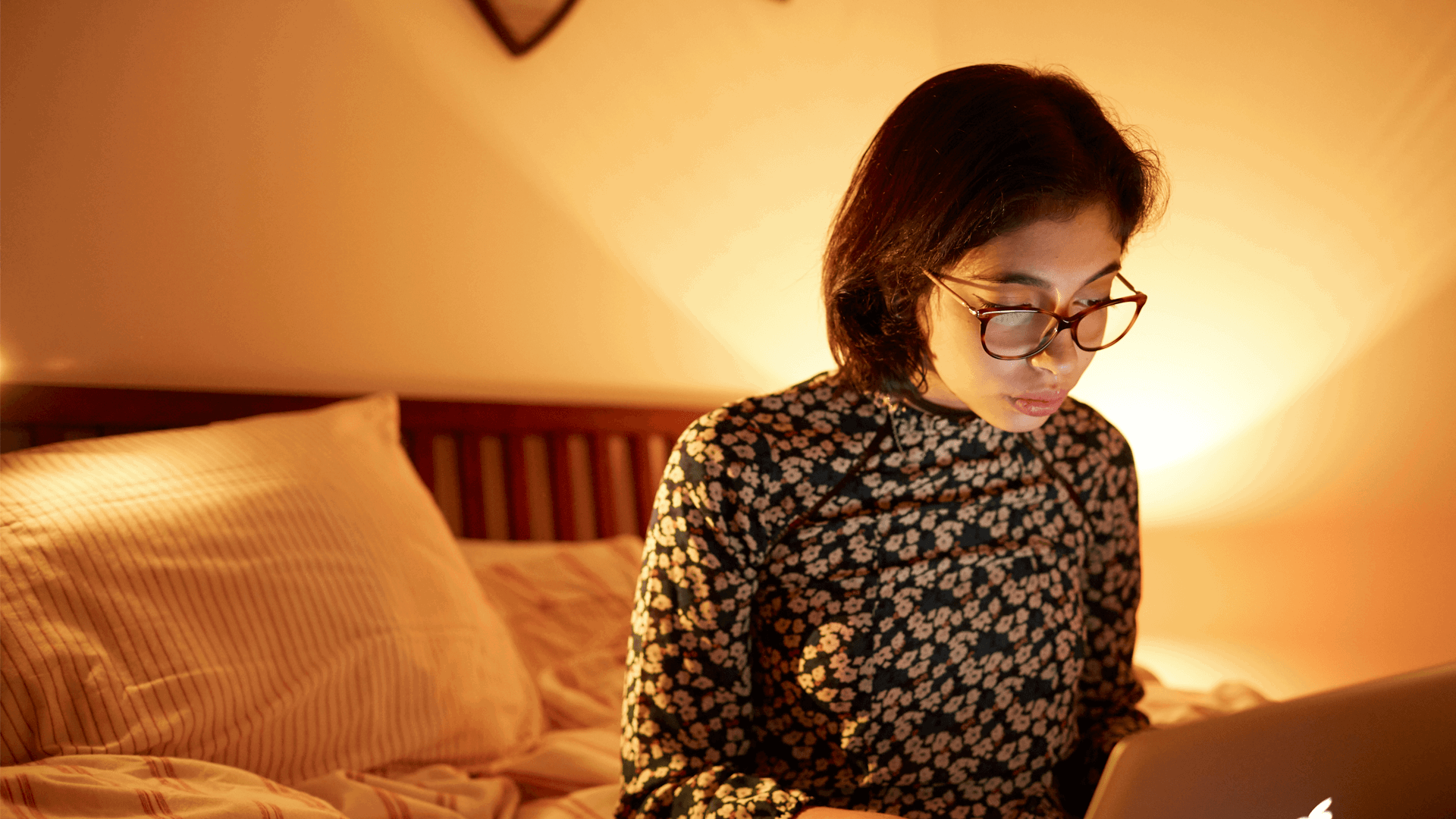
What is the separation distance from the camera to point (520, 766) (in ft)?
3.66

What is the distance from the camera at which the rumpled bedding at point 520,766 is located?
75cm

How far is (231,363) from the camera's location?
1379 mm

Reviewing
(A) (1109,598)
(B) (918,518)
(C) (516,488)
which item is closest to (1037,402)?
(B) (918,518)

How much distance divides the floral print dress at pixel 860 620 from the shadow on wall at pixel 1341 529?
0.99 m

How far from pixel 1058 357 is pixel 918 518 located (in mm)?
214

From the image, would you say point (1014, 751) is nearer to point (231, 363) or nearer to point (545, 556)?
point (545, 556)

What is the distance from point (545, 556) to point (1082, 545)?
0.87 m

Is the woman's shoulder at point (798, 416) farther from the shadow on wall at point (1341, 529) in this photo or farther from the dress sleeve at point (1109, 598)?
the shadow on wall at point (1341, 529)

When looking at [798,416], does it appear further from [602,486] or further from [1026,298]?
[602,486]

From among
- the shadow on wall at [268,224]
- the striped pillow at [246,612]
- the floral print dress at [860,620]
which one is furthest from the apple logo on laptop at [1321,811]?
the shadow on wall at [268,224]

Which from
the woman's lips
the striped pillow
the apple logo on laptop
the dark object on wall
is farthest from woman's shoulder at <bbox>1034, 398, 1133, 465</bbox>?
the dark object on wall

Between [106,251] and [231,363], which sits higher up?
[106,251]

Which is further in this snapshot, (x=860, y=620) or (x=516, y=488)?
(x=516, y=488)

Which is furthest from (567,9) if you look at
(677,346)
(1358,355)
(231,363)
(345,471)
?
(1358,355)
